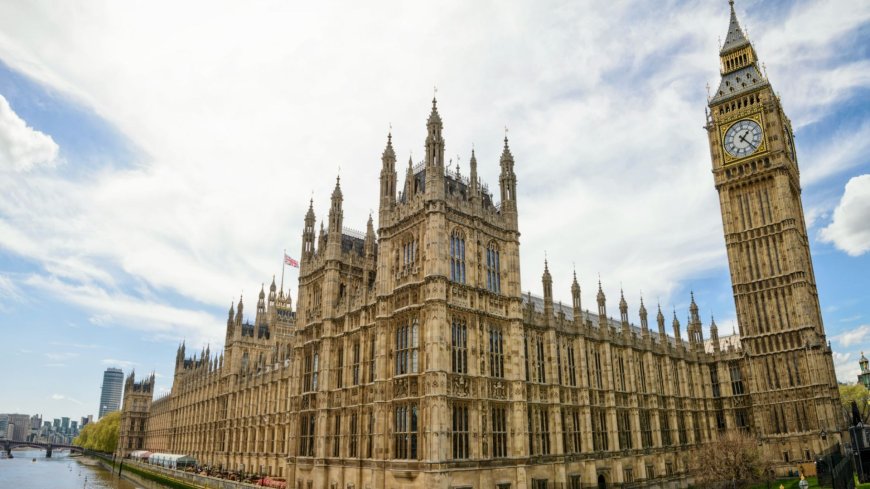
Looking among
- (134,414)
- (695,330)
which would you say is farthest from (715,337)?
(134,414)

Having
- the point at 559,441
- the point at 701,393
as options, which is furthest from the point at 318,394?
the point at 701,393

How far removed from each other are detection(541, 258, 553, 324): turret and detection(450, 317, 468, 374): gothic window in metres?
10.6

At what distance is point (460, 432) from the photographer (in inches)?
1559

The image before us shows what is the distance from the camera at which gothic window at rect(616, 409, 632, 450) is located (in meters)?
54.2

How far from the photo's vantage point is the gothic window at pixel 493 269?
45.8m

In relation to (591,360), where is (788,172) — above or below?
above

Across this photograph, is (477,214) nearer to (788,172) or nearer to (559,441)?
(559,441)

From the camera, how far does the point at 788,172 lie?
72.9 metres

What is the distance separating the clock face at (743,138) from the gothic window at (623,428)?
41.5 m

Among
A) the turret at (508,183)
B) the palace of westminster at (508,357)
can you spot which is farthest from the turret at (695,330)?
the turret at (508,183)

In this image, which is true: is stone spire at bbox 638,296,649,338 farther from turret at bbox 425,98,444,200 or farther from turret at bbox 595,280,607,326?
turret at bbox 425,98,444,200

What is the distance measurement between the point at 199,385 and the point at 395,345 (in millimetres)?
86577

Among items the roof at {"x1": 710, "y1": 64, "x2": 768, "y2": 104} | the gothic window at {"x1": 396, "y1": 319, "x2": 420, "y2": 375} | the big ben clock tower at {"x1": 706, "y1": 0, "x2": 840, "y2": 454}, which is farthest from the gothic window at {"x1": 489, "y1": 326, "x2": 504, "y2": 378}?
the roof at {"x1": 710, "y1": 64, "x2": 768, "y2": 104}

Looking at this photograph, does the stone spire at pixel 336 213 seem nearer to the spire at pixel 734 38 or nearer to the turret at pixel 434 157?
the turret at pixel 434 157
